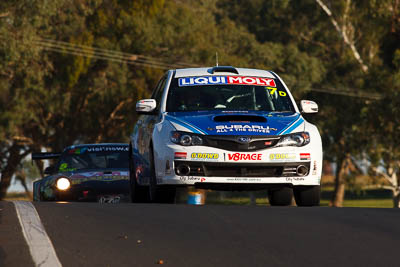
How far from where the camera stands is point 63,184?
1394 centimetres

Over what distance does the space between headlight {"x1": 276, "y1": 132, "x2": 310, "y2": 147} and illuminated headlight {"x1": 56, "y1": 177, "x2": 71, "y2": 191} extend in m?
4.05

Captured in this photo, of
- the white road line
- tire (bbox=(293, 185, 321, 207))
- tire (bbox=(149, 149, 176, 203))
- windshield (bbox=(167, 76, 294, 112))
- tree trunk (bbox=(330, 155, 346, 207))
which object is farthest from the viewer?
tree trunk (bbox=(330, 155, 346, 207))

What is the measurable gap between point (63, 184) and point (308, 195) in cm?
396

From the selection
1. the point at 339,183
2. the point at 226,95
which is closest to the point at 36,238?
the point at 226,95

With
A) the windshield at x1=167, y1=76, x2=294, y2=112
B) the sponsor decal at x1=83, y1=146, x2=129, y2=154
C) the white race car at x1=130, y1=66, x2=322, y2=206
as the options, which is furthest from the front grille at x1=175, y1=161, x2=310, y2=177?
the sponsor decal at x1=83, y1=146, x2=129, y2=154

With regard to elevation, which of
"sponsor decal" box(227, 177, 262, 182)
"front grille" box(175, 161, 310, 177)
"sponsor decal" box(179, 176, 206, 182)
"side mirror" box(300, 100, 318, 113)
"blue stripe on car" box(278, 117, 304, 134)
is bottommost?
"sponsor decal" box(227, 177, 262, 182)

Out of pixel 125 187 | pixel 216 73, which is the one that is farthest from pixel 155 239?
pixel 125 187

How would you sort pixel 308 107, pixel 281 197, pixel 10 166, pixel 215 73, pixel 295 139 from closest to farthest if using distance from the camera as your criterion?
pixel 295 139 → pixel 308 107 → pixel 215 73 → pixel 281 197 → pixel 10 166

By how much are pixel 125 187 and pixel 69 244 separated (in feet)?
21.6

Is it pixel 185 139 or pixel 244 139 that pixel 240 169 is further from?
pixel 185 139

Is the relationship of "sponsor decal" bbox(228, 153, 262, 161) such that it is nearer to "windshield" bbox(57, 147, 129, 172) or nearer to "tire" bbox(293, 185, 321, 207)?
"tire" bbox(293, 185, 321, 207)

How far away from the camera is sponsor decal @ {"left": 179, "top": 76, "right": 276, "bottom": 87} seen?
1238cm

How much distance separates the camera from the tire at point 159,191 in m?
11.4

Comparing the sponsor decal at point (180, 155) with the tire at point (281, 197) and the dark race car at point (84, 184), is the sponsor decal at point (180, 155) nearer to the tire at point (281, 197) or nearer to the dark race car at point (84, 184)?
the tire at point (281, 197)
